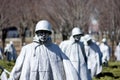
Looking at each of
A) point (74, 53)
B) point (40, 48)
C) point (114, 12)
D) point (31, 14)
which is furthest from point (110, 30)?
point (40, 48)

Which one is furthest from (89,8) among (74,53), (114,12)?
(74,53)

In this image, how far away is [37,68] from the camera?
9.43 m

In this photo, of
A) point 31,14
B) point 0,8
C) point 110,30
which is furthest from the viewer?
point 31,14

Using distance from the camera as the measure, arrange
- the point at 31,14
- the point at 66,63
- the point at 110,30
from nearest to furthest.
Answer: the point at 66,63, the point at 110,30, the point at 31,14

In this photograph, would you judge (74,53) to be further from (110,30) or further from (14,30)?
(14,30)

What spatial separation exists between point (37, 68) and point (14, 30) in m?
58.6

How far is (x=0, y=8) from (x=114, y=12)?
362 inches

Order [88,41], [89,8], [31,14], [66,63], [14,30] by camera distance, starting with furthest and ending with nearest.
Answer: [14,30]
[31,14]
[89,8]
[88,41]
[66,63]

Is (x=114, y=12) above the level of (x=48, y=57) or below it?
above

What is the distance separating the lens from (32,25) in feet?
156

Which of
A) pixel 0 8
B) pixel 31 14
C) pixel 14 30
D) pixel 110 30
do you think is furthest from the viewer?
pixel 14 30

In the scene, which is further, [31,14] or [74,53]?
[31,14]

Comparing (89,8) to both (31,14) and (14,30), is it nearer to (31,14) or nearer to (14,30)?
(31,14)

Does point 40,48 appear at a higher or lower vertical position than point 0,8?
lower
